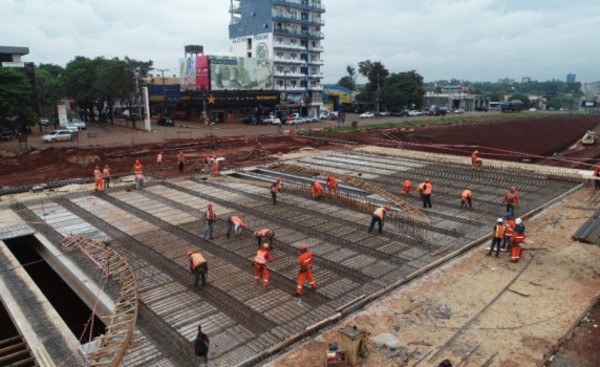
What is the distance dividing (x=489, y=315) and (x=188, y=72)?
5893 cm

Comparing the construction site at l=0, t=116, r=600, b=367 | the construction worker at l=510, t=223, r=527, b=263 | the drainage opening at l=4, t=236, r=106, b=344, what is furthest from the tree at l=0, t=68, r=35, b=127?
the construction worker at l=510, t=223, r=527, b=263

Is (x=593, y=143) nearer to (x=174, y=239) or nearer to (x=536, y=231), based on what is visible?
(x=536, y=231)

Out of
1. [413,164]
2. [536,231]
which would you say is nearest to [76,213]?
[536,231]

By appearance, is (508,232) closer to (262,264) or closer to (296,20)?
(262,264)

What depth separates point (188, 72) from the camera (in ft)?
203

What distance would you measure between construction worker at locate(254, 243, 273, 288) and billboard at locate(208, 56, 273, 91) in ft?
165

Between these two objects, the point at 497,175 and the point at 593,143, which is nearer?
the point at 497,175

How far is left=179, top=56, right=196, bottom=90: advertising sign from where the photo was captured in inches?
2386

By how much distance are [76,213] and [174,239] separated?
5947mm

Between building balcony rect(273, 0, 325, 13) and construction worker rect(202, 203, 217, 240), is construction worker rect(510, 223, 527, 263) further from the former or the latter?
building balcony rect(273, 0, 325, 13)

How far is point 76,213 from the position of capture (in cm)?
1828

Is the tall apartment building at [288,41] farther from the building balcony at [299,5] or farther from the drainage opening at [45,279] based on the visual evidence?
the drainage opening at [45,279]

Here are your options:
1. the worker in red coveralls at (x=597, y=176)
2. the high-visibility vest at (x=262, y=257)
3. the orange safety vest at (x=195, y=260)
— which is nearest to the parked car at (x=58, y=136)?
the orange safety vest at (x=195, y=260)

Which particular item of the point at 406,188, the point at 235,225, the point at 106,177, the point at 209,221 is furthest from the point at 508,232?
the point at 106,177
